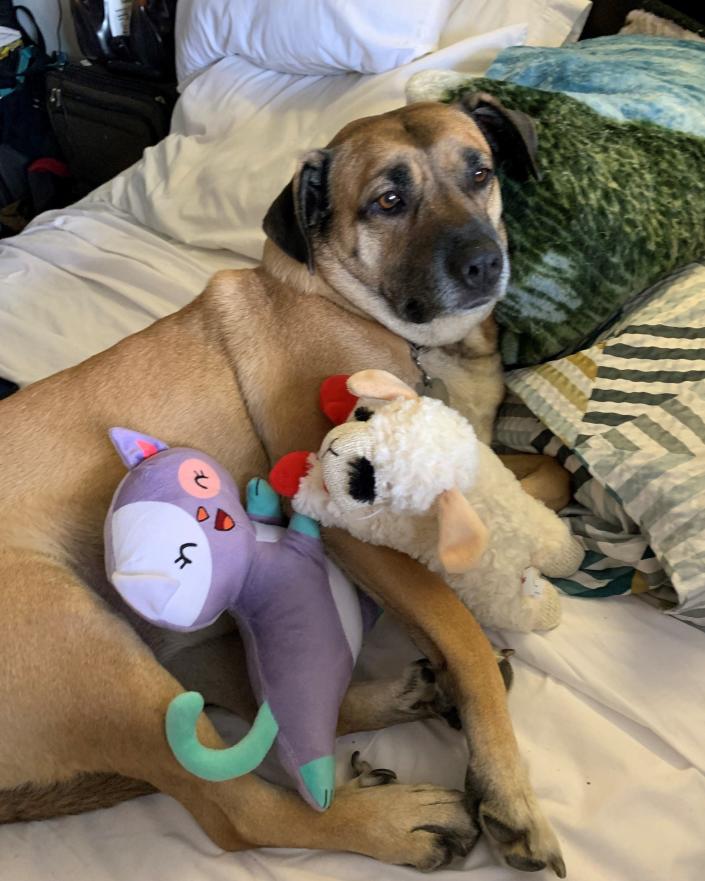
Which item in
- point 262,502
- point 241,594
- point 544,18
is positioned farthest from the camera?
point 544,18

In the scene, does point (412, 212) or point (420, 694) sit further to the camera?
point (412, 212)

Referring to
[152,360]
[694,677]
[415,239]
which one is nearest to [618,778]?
[694,677]

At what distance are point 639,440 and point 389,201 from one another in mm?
744

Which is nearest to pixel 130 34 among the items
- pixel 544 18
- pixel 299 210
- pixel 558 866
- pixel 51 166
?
pixel 51 166

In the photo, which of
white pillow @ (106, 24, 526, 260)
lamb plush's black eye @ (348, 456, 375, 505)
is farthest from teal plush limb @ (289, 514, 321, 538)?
white pillow @ (106, 24, 526, 260)

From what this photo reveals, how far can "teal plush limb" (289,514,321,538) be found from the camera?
1398mm

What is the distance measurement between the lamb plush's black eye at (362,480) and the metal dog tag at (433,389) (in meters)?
0.49

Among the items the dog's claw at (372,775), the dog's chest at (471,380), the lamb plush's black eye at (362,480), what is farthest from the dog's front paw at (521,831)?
the dog's chest at (471,380)

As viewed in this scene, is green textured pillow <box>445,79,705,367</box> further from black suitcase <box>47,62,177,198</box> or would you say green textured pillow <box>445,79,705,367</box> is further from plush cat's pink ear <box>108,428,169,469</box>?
black suitcase <box>47,62,177,198</box>

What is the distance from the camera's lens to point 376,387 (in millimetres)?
1298

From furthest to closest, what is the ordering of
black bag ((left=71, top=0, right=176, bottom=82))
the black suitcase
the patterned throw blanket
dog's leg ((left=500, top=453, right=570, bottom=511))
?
1. the black suitcase
2. black bag ((left=71, top=0, right=176, bottom=82))
3. dog's leg ((left=500, top=453, right=570, bottom=511))
4. the patterned throw blanket

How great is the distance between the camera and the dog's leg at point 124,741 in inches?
48.5

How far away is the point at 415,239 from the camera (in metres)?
1.58

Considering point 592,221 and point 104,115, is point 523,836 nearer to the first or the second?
point 592,221
